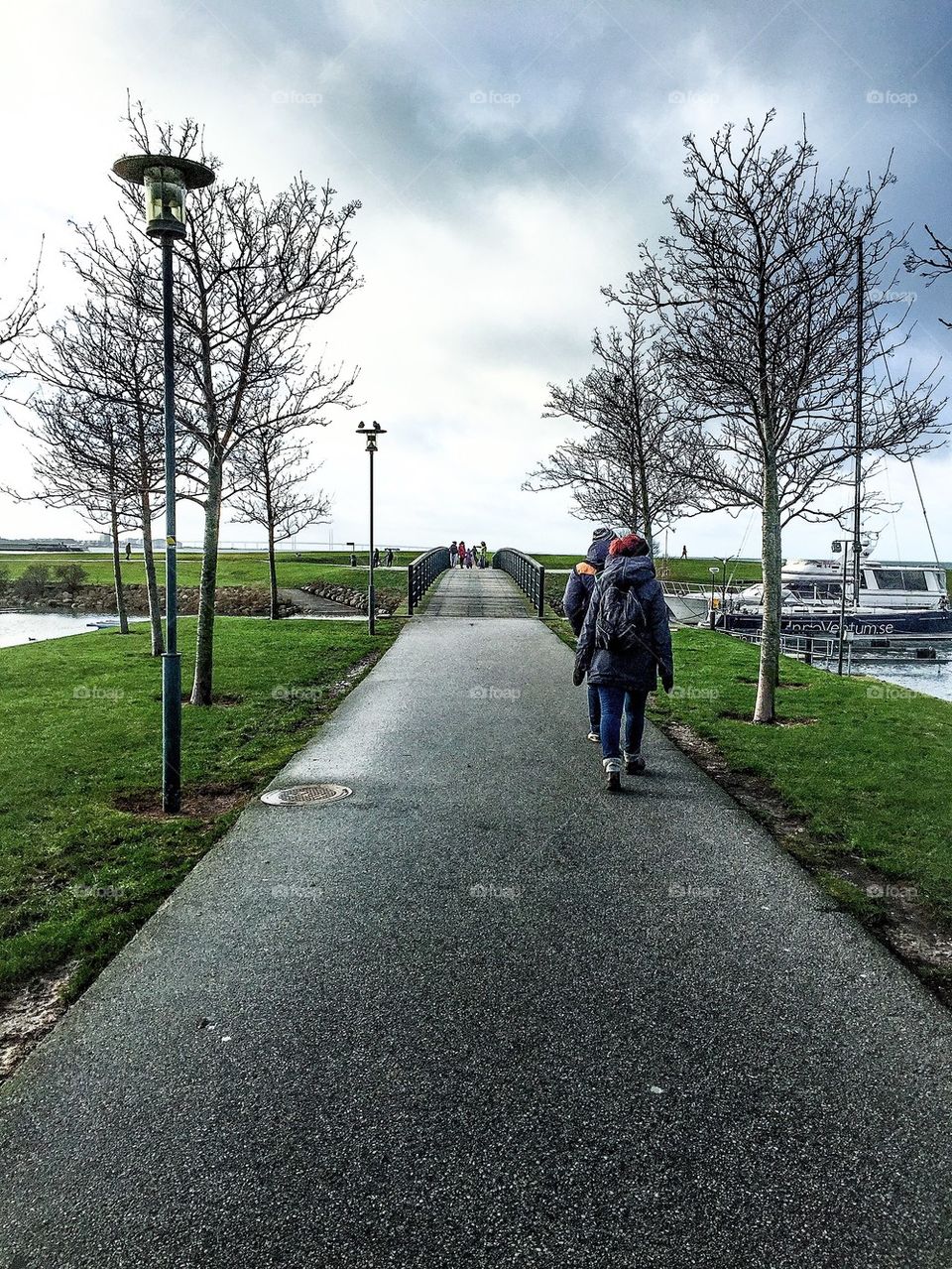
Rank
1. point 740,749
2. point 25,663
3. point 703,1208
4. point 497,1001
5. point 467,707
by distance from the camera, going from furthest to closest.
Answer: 1. point 25,663
2. point 467,707
3. point 740,749
4. point 497,1001
5. point 703,1208

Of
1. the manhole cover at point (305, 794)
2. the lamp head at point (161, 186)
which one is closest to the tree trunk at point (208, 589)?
the manhole cover at point (305, 794)

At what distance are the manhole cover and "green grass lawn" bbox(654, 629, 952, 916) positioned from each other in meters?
3.82

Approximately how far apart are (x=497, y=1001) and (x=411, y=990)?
41 centimetres

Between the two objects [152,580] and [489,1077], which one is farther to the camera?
[152,580]

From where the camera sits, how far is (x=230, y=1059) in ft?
10.5

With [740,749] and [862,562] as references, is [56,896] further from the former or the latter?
[862,562]

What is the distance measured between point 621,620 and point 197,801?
3.94 metres

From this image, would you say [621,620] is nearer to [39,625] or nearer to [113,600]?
[39,625]

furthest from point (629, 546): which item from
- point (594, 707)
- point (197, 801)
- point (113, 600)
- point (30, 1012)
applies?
point (113, 600)

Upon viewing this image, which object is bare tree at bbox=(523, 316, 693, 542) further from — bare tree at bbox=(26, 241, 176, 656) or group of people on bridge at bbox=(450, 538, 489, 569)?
group of people on bridge at bbox=(450, 538, 489, 569)

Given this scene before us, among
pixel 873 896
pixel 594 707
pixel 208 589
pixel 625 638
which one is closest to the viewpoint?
pixel 873 896

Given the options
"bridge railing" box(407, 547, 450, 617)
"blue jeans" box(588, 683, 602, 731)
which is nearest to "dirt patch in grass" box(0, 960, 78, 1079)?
"blue jeans" box(588, 683, 602, 731)

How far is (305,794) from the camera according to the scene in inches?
268

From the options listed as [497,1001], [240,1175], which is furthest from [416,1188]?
[497,1001]
